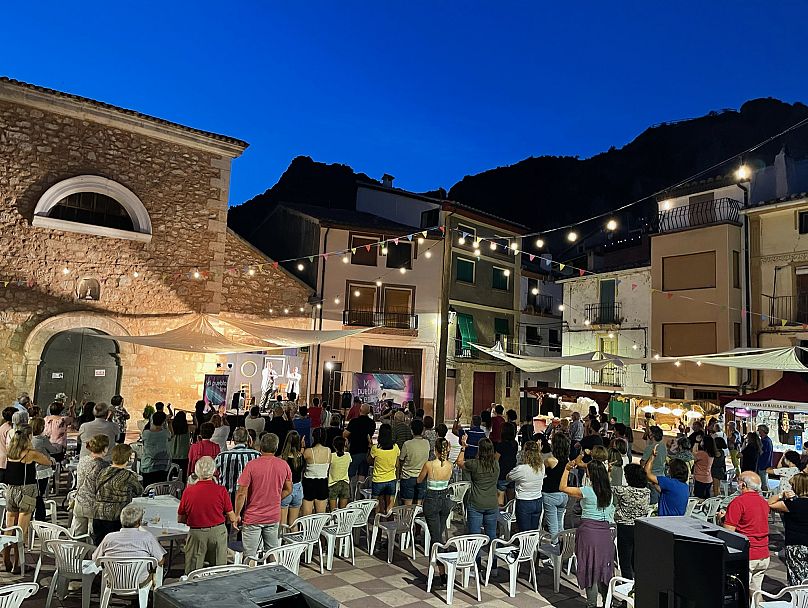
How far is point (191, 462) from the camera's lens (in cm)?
630

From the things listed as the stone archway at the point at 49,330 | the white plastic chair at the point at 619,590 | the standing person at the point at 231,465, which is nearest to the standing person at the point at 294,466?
the standing person at the point at 231,465

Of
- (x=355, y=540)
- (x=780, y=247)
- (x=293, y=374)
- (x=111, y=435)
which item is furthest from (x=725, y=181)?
(x=111, y=435)

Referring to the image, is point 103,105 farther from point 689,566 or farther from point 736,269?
point 736,269

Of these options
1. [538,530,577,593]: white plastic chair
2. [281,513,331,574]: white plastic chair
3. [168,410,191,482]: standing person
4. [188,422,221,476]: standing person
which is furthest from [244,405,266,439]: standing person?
[538,530,577,593]: white plastic chair

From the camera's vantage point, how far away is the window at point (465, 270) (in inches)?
947

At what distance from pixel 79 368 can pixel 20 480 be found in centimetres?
974

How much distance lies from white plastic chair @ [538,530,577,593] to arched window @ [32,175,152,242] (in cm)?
1236

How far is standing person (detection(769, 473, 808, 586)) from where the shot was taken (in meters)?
4.80

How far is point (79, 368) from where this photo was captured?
46.0 ft

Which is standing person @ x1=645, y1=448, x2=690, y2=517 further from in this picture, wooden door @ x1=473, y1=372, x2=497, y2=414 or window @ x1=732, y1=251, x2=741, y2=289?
wooden door @ x1=473, y1=372, x2=497, y2=414

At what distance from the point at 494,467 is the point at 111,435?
4.31 meters

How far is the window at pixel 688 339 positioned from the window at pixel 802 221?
362 cm

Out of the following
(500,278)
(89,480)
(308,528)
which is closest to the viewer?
(89,480)

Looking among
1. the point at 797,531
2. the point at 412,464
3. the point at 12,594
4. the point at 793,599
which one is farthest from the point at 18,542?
the point at 797,531
